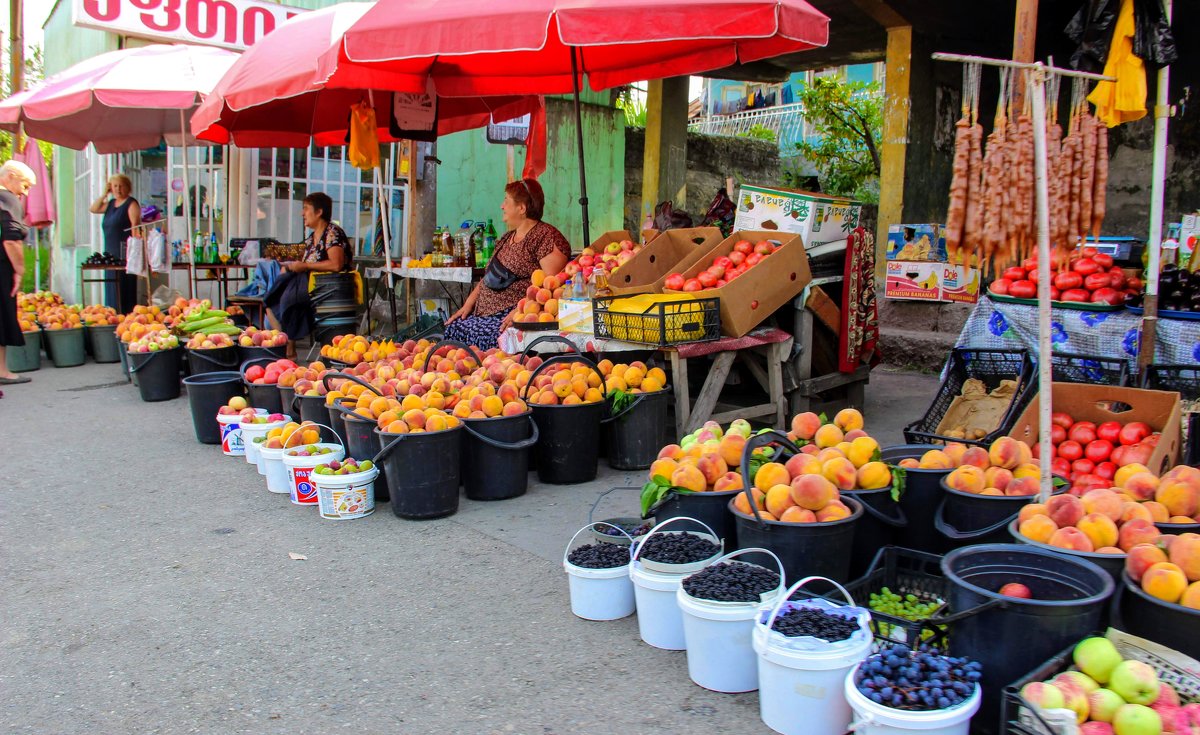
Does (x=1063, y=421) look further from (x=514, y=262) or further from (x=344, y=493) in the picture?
(x=514, y=262)

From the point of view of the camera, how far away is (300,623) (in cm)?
342

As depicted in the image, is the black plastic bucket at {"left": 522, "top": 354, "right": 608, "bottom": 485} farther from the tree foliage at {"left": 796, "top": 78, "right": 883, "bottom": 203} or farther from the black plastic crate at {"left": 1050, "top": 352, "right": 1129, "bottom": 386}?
the tree foliage at {"left": 796, "top": 78, "right": 883, "bottom": 203}

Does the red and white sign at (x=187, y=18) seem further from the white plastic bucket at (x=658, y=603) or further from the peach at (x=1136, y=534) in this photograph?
the peach at (x=1136, y=534)

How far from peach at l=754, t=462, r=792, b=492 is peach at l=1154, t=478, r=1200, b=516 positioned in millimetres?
1269

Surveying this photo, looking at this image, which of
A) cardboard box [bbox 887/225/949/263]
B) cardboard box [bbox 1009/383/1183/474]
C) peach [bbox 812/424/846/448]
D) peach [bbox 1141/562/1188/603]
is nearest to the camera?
peach [bbox 1141/562/1188/603]

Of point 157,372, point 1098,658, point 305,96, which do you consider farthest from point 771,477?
point 305,96

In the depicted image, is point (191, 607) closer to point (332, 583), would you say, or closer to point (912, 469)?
point (332, 583)

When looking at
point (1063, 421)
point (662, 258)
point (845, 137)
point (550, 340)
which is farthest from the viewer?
point (845, 137)

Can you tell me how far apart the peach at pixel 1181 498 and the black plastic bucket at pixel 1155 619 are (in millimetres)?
713

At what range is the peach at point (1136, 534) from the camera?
2.57 metres

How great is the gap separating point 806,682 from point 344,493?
9.39 feet

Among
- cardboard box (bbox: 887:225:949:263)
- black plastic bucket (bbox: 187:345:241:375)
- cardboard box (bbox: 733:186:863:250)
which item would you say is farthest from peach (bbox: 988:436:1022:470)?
black plastic bucket (bbox: 187:345:241:375)

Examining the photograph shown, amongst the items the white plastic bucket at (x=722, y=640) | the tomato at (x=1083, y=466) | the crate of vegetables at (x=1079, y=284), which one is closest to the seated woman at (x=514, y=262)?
the crate of vegetables at (x=1079, y=284)

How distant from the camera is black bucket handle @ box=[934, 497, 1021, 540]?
2.89m
